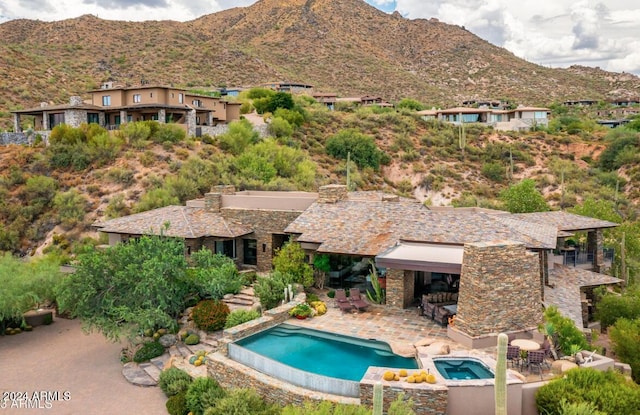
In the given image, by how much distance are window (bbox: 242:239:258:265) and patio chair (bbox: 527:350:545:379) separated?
16.9 meters

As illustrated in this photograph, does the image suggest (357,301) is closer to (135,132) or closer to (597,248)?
(597,248)

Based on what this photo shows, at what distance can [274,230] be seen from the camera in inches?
1120

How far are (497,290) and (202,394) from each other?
10878 mm

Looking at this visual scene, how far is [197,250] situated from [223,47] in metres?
81.1

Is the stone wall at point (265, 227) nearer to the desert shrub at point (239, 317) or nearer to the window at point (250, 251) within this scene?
the window at point (250, 251)

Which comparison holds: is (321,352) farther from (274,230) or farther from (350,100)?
(350,100)

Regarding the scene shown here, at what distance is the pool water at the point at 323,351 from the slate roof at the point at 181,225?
917 centimetres

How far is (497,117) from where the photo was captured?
86125mm

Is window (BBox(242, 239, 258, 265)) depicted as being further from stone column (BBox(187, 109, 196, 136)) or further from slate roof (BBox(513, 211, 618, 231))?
stone column (BBox(187, 109, 196, 136))

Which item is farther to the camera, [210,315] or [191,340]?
[210,315]

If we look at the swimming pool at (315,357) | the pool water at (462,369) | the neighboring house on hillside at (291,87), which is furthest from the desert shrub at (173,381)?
the neighboring house on hillside at (291,87)

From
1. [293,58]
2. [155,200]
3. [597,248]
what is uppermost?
[293,58]

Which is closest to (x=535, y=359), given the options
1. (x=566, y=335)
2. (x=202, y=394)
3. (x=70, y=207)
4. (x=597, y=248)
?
(x=566, y=335)

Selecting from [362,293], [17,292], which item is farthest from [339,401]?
[17,292]
